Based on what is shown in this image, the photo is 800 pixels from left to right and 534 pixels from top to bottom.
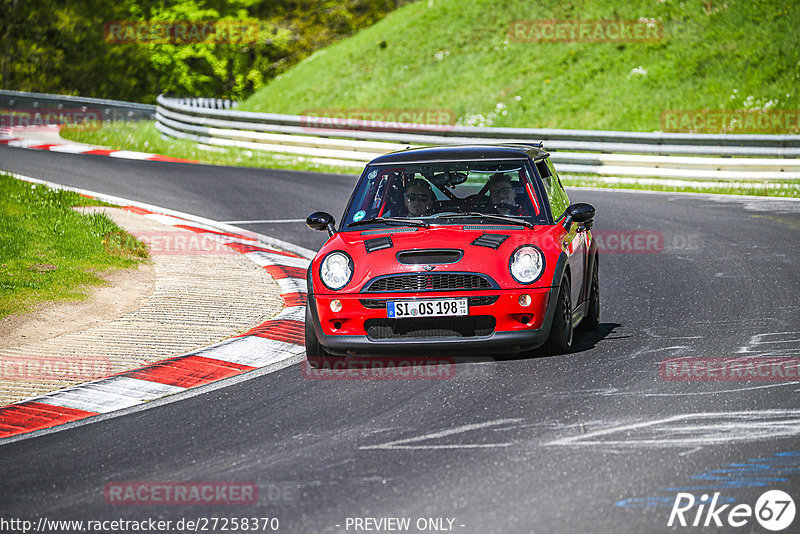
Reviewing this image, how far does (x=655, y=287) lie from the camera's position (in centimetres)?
1049

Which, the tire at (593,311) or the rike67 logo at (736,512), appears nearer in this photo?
the rike67 logo at (736,512)

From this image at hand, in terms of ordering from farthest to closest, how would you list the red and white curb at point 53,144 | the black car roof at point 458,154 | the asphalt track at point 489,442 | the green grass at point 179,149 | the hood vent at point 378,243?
the red and white curb at point 53,144 → the green grass at point 179,149 → the black car roof at point 458,154 → the hood vent at point 378,243 → the asphalt track at point 489,442

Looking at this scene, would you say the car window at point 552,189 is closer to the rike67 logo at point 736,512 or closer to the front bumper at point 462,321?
the front bumper at point 462,321

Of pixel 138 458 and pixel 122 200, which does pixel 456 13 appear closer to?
pixel 122 200

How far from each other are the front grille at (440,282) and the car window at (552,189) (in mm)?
1170

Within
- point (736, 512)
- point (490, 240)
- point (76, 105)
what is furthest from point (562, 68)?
point (736, 512)

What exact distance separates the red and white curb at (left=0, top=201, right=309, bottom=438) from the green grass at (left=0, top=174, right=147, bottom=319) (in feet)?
6.72

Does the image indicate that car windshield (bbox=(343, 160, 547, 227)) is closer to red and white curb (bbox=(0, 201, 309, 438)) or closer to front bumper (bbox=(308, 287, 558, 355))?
front bumper (bbox=(308, 287, 558, 355))

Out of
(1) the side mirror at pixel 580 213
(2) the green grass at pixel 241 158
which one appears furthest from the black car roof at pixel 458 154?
(2) the green grass at pixel 241 158

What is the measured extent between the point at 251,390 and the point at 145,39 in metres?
51.5

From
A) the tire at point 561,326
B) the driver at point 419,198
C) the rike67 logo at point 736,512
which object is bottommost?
the rike67 logo at point 736,512

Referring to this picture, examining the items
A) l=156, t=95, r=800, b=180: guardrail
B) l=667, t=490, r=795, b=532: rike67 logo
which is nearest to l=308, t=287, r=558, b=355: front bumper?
l=667, t=490, r=795, b=532: rike67 logo

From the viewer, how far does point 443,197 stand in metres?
8.71

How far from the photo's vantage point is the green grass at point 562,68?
26.1 metres
